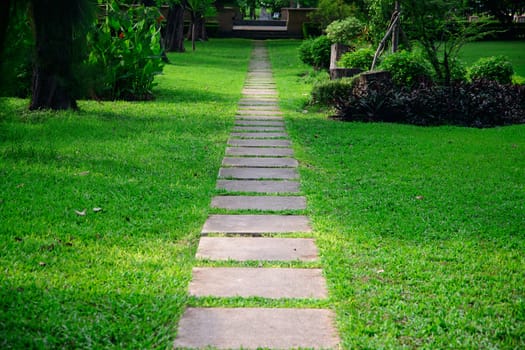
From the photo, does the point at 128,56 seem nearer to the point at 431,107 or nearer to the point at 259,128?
the point at 259,128

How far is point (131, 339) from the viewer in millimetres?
3176

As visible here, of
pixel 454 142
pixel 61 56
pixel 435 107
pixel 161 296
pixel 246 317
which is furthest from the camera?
pixel 435 107

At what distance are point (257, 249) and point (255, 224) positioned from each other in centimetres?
59

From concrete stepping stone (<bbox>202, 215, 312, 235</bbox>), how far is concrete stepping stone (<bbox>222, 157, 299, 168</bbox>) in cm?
202

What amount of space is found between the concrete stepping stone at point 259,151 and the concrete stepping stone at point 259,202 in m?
2.07

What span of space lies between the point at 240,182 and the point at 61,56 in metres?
3.55

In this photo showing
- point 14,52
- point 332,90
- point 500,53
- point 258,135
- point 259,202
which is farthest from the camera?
point 500,53

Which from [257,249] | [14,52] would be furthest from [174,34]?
[14,52]

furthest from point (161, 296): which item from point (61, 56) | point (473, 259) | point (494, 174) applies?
point (494, 174)

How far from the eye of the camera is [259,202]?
18.9 feet

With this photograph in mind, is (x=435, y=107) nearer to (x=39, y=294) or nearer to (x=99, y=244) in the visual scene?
(x=99, y=244)

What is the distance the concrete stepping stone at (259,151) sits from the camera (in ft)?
26.1

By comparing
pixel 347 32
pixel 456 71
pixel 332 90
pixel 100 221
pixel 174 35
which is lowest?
pixel 100 221

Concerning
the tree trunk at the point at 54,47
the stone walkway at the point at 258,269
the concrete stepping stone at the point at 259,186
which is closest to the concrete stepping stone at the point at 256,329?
the stone walkway at the point at 258,269
